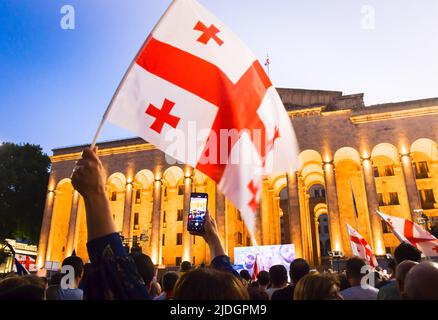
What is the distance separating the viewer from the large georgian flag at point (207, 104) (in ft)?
12.2

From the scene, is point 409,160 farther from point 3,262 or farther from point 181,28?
point 3,262

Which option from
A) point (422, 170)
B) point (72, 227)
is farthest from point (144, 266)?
point (422, 170)

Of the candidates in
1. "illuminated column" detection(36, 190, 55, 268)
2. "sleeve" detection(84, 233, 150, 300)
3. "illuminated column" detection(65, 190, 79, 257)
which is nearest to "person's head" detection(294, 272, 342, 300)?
"sleeve" detection(84, 233, 150, 300)

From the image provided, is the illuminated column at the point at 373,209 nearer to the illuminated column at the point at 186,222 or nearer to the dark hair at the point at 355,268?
the illuminated column at the point at 186,222

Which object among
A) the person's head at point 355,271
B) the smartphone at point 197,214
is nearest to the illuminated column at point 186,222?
the person's head at point 355,271

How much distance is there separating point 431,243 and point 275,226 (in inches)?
975

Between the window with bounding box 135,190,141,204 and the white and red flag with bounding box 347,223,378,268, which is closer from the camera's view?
the white and red flag with bounding box 347,223,378,268

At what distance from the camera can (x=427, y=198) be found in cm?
3244

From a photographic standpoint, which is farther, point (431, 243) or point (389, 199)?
point (389, 199)

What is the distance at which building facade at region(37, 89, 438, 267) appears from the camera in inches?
1139

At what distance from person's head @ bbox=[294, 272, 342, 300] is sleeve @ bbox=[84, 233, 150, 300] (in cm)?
132

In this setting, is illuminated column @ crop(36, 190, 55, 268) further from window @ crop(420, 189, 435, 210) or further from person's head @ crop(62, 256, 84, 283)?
window @ crop(420, 189, 435, 210)

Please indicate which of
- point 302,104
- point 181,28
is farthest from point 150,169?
point 181,28

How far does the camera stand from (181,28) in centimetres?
408
